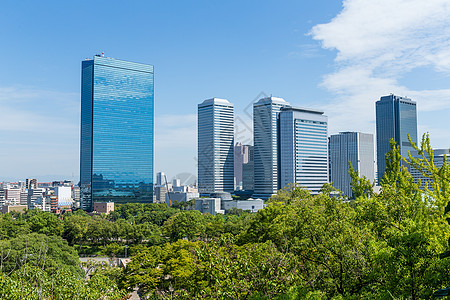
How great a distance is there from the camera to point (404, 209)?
29.7 ft

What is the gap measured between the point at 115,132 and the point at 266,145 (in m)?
44.0

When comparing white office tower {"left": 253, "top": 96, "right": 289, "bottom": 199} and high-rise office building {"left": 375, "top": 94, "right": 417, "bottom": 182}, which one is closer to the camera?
white office tower {"left": 253, "top": 96, "right": 289, "bottom": 199}

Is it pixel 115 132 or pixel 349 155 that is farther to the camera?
pixel 349 155

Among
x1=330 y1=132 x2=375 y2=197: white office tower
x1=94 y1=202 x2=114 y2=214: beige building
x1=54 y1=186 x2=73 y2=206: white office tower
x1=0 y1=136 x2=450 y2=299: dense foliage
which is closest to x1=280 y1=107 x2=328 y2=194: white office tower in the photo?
x1=330 y1=132 x2=375 y2=197: white office tower

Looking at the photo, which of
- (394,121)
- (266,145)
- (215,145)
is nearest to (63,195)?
(215,145)

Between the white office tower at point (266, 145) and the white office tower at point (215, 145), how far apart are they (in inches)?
538

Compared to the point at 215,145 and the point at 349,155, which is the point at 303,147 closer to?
the point at 215,145

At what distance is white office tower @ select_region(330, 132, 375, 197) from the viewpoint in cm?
13450

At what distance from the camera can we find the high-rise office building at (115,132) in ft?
309

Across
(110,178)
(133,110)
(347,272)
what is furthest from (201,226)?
(133,110)

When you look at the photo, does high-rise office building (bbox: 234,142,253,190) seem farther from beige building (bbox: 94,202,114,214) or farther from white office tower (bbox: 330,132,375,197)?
beige building (bbox: 94,202,114,214)

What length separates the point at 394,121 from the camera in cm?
14025

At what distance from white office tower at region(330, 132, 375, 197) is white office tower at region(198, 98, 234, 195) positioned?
1550 inches

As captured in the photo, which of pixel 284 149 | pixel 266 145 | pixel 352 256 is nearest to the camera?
pixel 352 256
